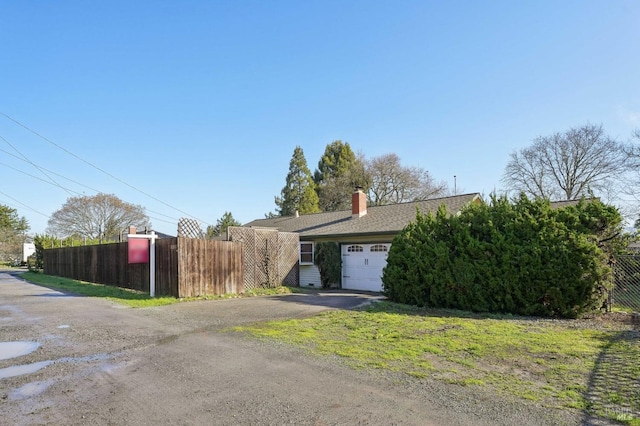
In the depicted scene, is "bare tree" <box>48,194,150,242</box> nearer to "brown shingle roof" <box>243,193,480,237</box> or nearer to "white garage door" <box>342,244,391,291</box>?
"brown shingle roof" <box>243,193,480,237</box>

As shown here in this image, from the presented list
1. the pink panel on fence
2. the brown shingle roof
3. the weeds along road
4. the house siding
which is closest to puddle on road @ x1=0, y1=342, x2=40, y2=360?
the weeds along road

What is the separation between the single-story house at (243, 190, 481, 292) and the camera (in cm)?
1594

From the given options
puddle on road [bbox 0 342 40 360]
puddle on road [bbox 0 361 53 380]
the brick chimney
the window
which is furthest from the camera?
the brick chimney

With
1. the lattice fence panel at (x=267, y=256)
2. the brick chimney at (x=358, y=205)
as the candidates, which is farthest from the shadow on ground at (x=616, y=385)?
the brick chimney at (x=358, y=205)

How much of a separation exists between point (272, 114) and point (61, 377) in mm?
15482

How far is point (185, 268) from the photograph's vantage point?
40.3 feet

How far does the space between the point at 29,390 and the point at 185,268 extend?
8.25 metres

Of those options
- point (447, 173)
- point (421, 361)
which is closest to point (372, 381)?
point (421, 361)

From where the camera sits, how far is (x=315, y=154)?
43.6m

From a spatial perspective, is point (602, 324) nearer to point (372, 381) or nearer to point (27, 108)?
point (372, 381)

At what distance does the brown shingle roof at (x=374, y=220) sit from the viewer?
631 inches

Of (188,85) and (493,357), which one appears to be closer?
(493,357)

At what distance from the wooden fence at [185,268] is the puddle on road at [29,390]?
783cm

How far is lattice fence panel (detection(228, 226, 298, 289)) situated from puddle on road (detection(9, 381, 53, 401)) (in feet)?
32.4
